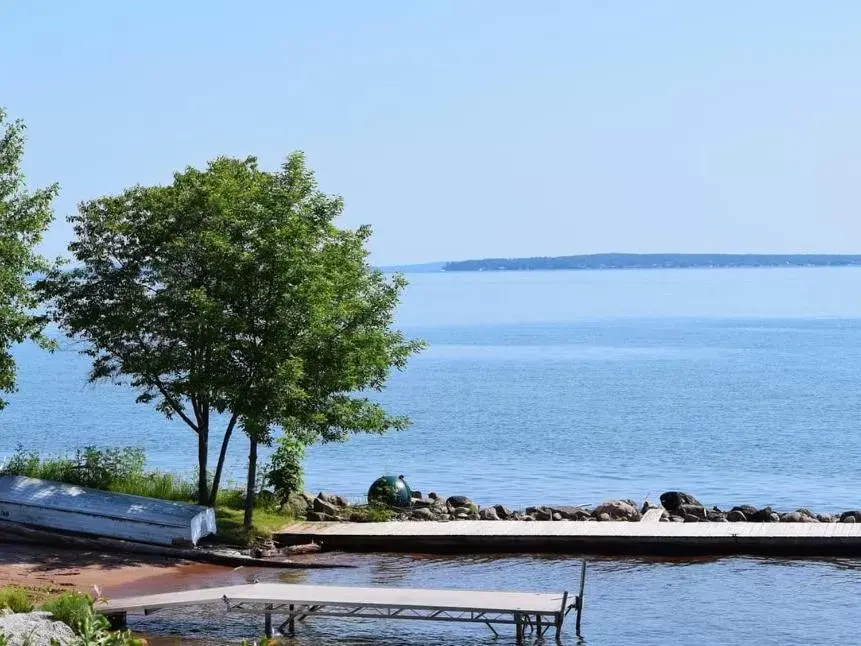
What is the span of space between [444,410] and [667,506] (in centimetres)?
4239

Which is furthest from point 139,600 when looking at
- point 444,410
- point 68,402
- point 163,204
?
point 68,402

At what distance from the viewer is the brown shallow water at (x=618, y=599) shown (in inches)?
877

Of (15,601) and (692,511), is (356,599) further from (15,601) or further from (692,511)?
(692,511)

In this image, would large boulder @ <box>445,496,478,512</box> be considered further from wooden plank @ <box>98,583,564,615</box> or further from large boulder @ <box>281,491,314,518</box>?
wooden plank @ <box>98,583,564,615</box>

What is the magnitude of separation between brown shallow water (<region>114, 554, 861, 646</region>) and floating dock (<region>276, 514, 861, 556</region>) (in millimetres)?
626

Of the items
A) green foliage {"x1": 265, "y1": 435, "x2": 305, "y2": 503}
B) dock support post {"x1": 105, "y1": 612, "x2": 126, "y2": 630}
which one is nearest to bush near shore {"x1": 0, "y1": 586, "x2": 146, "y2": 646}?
dock support post {"x1": 105, "y1": 612, "x2": 126, "y2": 630}

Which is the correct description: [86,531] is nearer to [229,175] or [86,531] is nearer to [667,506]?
[229,175]

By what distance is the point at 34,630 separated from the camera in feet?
59.9

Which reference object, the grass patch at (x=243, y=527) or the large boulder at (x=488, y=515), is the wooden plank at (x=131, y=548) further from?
the large boulder at (x=488, y=515)

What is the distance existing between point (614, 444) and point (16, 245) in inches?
1483

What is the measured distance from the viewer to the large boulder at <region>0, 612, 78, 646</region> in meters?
17.9

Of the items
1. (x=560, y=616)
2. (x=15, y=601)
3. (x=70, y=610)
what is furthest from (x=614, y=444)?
(x=70, y=610)

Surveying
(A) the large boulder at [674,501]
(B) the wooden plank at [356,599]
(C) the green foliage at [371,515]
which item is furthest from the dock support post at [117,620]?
(A) the large boulder at [674,501]

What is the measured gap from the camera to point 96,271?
30.8m
